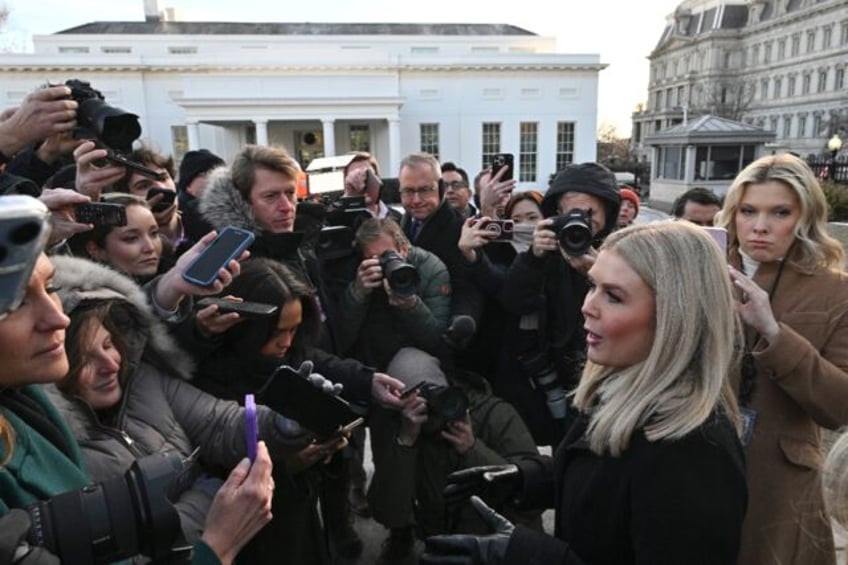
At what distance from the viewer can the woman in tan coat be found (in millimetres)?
1875

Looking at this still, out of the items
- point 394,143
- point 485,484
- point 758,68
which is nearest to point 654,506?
point 485,484

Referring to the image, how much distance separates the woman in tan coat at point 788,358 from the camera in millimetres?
1875

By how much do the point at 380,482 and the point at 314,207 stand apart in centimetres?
154

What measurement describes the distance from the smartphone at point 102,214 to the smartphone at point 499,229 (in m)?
1.69

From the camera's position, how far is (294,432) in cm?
185

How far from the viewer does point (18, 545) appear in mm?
940

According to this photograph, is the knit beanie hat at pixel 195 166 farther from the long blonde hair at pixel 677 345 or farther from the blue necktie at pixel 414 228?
the long blonde hair at pixel 677 345

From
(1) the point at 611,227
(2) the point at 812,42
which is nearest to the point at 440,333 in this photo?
(1) the point at 611,227

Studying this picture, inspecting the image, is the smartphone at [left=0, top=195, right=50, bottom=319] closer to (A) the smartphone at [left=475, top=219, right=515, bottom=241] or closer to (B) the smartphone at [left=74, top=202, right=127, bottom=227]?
(B) the smartphone at [left=74, top=202, right=127, bottom=227]

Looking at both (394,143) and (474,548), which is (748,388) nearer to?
(474,548)

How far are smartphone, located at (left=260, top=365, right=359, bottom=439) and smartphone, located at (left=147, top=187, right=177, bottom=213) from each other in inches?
73.5

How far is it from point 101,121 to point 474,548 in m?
2.19

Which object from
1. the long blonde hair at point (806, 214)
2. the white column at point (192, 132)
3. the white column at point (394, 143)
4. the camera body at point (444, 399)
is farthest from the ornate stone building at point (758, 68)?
the camera body at point (444, 399)

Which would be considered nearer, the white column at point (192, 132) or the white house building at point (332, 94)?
the white column at point (192, 132)
